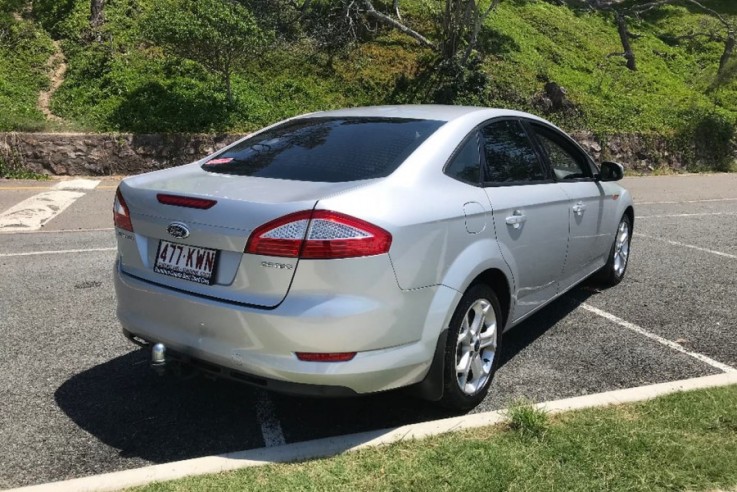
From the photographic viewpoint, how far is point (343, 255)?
111 inches

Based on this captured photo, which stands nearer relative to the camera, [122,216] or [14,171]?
[122,216]

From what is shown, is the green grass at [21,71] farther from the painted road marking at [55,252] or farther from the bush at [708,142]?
the bush at [708,142]

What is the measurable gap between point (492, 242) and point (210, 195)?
155 cm

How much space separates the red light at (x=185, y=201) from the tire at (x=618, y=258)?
399cm

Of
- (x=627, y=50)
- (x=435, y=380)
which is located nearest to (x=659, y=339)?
(x=435, y=380)

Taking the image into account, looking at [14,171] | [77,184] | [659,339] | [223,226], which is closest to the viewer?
[223,226]

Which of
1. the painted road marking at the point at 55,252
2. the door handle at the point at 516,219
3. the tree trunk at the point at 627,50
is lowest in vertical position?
the painted road marking at the point at 55,252

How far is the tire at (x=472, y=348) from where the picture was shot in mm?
3293

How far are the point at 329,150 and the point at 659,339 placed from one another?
2.92 metres

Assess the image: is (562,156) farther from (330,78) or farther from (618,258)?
(330,78)

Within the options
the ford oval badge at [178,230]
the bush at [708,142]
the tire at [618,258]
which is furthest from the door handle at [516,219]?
the bush at [708,142]

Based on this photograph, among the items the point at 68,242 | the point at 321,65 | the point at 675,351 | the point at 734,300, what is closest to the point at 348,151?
the point at 675,351

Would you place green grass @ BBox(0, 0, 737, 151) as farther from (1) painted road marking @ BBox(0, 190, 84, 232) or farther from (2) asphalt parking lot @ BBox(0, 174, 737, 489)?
(2) asphalt parking lot @ BBox(0, 174, 737, 489)

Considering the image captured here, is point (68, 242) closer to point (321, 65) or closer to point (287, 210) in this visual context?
point (287, 210)
